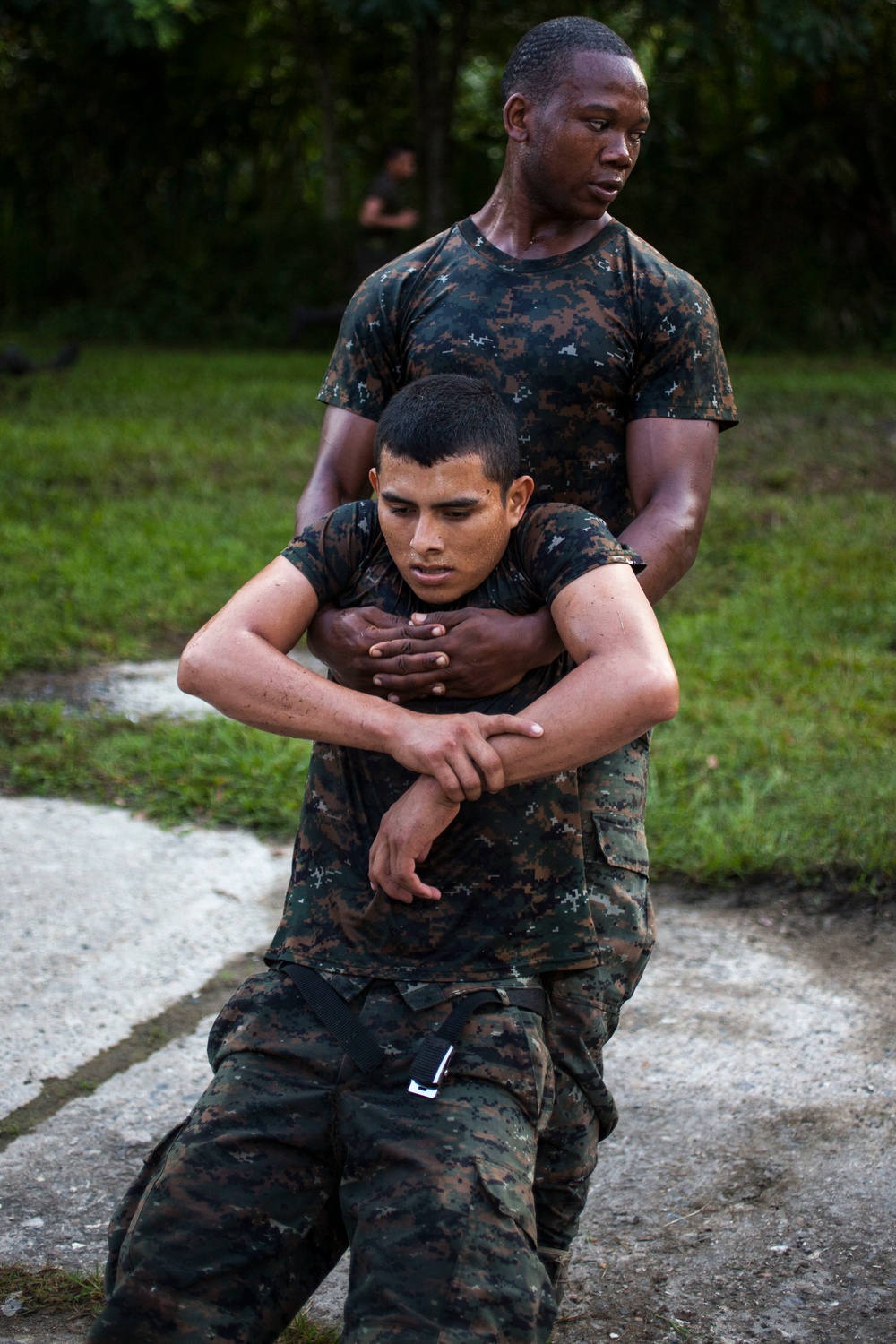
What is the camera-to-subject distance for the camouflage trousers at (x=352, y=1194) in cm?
181

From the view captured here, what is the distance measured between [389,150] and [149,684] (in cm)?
814

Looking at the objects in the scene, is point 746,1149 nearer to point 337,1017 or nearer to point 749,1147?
point 749,1147

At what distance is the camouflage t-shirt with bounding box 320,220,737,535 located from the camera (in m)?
2.55

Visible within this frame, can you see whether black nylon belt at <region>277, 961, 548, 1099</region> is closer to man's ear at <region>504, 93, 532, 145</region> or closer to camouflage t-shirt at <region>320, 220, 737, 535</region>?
camouflage t-shirt at <region>320, 220, 737, 535</region>

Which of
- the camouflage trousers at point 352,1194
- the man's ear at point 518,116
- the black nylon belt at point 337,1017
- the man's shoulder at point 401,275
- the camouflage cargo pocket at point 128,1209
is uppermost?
the man's ear at point 518,116

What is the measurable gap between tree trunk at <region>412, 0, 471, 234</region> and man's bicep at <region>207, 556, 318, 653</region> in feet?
37.9

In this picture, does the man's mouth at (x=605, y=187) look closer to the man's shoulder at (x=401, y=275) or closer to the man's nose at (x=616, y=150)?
the man's nose at (x=616, y=150)

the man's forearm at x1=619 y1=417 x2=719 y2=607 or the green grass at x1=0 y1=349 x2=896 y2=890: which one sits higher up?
the man's forearm at x1=619 y1=417 x2=719 y2=607

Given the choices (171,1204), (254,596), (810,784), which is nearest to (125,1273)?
(171,1204)

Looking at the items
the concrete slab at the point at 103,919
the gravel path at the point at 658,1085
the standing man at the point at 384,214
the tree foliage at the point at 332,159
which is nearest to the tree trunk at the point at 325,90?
the tree foliage at the point at 332,159

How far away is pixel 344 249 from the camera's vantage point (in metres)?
14.3

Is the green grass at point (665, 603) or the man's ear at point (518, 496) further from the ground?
the man's ear at point (518, 496)

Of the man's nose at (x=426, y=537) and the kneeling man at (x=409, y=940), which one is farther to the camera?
the man's nose at (x=426, y=537)

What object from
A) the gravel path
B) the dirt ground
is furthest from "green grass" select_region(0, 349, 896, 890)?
the dirt ground
